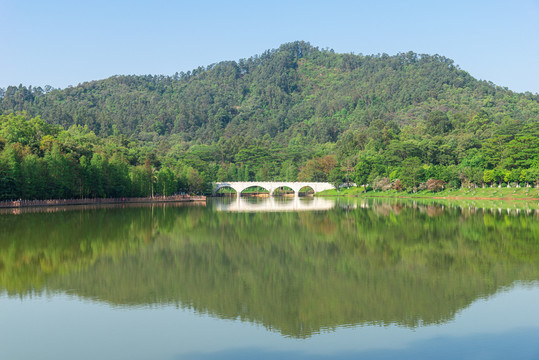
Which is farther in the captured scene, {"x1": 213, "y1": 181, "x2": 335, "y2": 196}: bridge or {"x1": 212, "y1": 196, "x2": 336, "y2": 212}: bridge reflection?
{"x1": 213, "y1": 181, "x2": 335, "y2": 196}: bridge

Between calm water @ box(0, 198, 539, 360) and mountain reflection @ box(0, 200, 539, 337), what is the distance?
7 centimetres

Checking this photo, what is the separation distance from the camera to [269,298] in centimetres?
1727

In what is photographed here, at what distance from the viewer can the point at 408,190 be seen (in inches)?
4023

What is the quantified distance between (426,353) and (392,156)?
111056 millimetres

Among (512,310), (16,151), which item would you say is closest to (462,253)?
(512,310)

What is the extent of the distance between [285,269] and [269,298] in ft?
16.9

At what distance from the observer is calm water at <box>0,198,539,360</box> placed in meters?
13.2

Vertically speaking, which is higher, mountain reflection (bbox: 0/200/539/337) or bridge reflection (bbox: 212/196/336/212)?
mountain reflection (bbox: 0/200/539/337)

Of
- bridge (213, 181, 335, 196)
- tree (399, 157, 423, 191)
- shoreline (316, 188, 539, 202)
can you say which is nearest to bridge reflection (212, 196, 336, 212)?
tree (399, 157, 423, 191)

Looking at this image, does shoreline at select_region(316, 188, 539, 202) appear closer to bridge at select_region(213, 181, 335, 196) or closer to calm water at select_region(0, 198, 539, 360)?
bridge at select_region(213, 181, 335, 196)

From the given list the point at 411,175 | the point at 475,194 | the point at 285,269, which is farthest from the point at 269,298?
the point at 411,175

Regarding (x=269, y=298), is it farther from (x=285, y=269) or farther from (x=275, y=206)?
(x=275, y=206)

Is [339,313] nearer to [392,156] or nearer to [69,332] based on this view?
[69,332]

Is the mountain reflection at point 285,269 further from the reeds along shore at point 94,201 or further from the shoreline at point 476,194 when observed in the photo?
the shoreline at point 476,194
